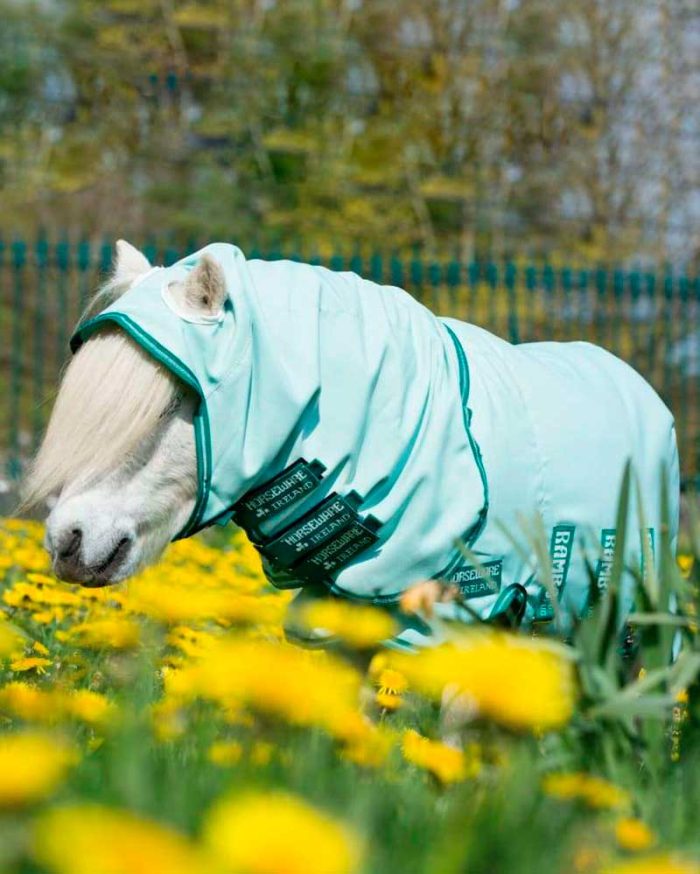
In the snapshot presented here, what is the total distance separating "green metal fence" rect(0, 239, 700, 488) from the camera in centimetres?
855

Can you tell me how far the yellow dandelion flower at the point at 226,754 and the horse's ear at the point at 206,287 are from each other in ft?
4.09

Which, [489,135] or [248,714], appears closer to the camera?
[248,714]

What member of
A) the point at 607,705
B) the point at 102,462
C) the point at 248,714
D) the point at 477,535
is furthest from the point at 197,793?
the point at 477,535

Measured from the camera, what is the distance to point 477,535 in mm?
2545

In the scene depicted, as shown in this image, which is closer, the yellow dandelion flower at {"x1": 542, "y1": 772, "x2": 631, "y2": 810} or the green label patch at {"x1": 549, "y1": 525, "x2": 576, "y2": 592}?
the yellow dandelion flower at {"x1": 542, "y1": 772, "x2": 631, "y2": 810}

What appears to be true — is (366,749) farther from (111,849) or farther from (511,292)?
(511,292)

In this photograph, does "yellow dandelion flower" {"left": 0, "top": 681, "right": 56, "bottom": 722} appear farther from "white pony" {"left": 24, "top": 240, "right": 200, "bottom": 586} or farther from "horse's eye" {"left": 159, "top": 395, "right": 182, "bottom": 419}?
"horse's eye" {"left": 159, "top": 395, "right": 182, "bottom": 419}

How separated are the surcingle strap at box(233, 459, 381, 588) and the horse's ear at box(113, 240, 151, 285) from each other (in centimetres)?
60

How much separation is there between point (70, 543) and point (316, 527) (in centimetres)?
49

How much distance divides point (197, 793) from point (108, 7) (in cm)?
1601

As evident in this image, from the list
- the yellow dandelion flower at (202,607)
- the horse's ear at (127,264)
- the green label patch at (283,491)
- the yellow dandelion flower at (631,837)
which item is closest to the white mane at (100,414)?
the green label patch at (283,491)

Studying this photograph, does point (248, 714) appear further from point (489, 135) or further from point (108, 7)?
point (108, 7)

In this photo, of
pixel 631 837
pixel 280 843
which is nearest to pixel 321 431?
pixel 631 837

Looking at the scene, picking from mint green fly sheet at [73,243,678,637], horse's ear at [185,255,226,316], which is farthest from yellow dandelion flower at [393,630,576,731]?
horse's ear at [185,255,226,316]
